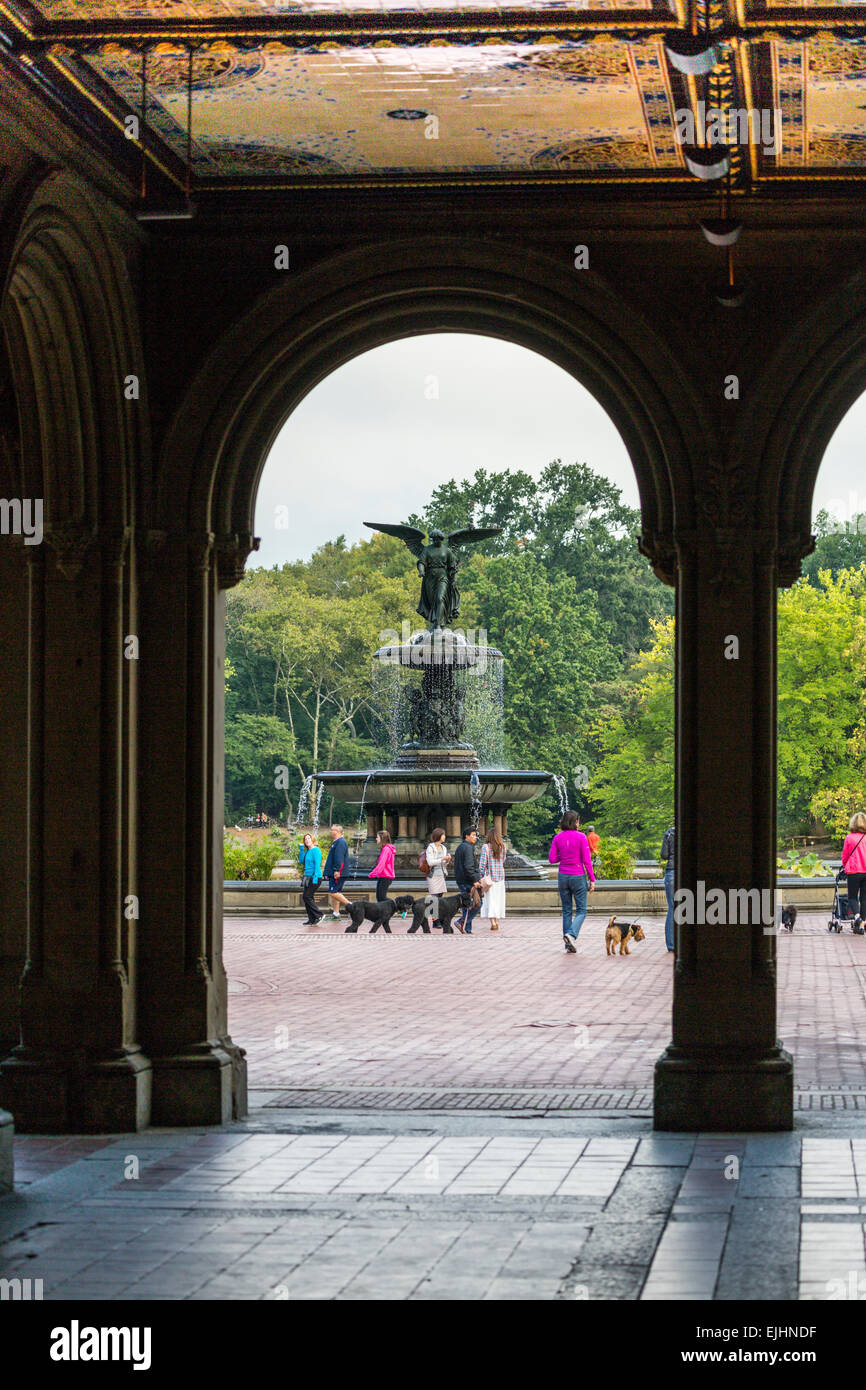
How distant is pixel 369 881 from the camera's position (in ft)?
83.6

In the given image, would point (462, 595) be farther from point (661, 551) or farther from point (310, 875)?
point (661, 551)

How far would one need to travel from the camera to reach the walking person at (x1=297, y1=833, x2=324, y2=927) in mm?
22359

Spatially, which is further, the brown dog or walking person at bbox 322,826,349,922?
walking person at bbox 322,826,349,922

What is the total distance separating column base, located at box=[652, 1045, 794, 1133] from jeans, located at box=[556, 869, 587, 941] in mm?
10088

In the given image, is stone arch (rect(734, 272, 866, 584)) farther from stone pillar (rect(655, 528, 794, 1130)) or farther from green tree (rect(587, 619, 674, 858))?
green tree (rect(587, 619, 674, 858))

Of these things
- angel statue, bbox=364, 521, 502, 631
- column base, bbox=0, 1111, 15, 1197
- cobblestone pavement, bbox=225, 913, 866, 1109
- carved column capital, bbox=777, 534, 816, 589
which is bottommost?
cobblestone pavement, bbox=225, 913, 866, 1109

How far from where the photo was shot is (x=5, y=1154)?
7.16 metres

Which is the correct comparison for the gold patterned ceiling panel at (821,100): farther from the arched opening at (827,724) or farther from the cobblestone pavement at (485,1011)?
the arched opening at (827,724)

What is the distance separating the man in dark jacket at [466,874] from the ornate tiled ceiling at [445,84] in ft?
46.3

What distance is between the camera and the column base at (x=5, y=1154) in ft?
23.4

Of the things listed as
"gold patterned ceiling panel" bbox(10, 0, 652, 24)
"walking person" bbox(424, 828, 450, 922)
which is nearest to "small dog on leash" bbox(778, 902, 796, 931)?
"walking person" bbox(424, 828, 450, 922)

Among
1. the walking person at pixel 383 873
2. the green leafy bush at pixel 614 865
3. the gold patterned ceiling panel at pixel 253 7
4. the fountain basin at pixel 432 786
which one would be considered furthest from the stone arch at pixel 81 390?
the green leafy bush at pixel 614 865

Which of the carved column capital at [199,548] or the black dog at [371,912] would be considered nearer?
the carved column capital at [199,548]
